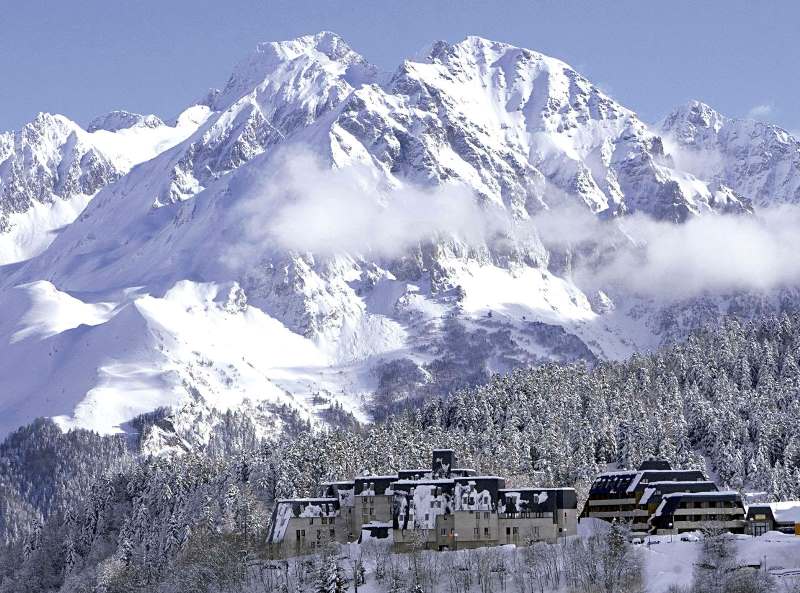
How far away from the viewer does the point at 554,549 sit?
184500mm

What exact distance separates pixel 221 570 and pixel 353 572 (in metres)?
19.8

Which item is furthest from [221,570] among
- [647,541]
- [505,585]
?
[647,541]

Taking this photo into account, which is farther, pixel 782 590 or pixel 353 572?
pixel 353 572

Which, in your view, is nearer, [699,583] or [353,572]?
[699,583]

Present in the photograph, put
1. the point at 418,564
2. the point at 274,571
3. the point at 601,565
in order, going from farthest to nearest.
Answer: the point at 274,571 → the point at 418,564 → the point at 601,565

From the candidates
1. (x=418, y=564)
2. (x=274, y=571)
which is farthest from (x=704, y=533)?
(x=274, y=571)

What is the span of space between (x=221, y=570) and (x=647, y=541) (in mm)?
52079

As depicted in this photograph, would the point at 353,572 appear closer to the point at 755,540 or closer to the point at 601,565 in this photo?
the point at 601,565

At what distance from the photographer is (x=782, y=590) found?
156m

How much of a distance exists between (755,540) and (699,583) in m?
17.8

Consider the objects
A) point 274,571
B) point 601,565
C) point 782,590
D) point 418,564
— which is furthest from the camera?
point 274,571

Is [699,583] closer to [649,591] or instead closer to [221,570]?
[649,591]

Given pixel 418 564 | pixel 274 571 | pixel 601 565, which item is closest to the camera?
pixel 601 565

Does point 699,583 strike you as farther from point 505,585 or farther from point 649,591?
point 505,585
